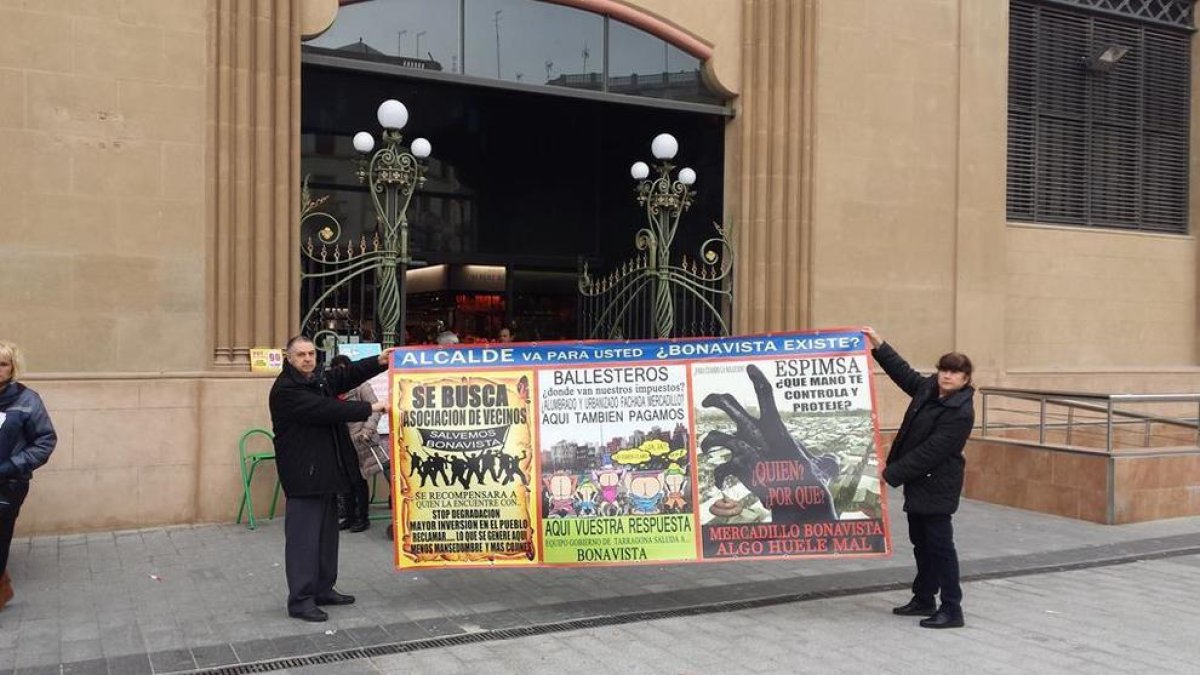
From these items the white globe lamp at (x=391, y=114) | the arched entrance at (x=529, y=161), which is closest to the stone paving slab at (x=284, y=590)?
the white globe lamp at (x=391, y=114)

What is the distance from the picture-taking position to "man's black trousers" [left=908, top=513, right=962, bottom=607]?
244 inches

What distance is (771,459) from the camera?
6547 mm

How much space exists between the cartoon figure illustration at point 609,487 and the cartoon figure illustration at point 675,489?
0.29 metres

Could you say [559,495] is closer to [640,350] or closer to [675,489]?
[675,489]

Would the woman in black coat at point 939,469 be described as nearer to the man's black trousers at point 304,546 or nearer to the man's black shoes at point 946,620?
the man's black shoes at point 946,620

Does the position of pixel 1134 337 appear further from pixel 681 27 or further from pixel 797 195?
pixel 681 27

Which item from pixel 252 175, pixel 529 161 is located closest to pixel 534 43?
pixel 252 175

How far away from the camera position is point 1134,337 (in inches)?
579

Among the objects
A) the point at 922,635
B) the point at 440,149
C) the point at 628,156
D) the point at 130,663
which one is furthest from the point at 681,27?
the point at 130,663

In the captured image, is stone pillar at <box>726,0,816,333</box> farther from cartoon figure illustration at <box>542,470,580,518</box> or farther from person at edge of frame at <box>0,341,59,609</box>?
person at edge of frame at <box>0,341,59,609</box>

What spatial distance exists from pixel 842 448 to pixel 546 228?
10478 millimetres

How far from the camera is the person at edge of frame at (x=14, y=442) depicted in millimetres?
6336

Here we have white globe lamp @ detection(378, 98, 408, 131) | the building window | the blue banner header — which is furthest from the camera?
the building window

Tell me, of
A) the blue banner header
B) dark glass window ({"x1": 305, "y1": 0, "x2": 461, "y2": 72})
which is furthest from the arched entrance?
the blue banner header
